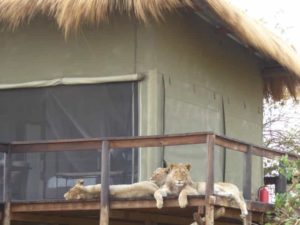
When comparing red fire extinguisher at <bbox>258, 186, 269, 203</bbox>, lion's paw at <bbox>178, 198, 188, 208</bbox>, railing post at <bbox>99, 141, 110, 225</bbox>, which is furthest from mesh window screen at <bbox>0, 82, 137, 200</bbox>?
red fire extinguisher at <bbox>258, 186, 269, 203</bbox>

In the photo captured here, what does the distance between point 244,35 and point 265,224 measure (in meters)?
2.42

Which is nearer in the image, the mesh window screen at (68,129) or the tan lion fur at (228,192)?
the tan lion fur at (228,192)

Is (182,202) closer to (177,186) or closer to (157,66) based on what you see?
(177,186)

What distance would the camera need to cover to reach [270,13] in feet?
67.2

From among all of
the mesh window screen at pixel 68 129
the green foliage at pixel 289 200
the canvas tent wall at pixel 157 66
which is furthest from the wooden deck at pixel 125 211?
the canvas tent wall at pixel 157 66

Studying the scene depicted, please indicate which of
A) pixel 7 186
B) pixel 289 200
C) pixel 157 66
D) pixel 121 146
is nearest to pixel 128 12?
pixel 157 66

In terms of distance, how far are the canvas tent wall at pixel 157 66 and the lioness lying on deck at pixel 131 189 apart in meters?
1.04

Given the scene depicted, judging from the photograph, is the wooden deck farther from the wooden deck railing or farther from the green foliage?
the green foliage

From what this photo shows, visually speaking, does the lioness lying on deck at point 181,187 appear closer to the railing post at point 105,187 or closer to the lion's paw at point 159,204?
the lion's paw at point 159,204

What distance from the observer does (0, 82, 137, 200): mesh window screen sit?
31.6 feet

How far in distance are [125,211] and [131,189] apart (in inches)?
24.5

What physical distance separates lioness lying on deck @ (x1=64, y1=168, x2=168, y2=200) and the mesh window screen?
2.97 ft

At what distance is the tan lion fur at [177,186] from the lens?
812cm

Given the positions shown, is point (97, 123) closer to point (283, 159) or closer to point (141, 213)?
point (141, 213)
